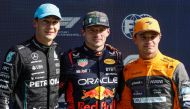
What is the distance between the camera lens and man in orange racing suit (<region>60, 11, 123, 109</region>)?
236 cm

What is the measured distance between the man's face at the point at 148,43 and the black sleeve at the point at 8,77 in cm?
81

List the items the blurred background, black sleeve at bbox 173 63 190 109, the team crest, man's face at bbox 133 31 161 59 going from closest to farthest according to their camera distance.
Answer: black sleeve at bbox 173 63 190 109, man's face at bbox 133 31 161 59, the team crest, the blurred background

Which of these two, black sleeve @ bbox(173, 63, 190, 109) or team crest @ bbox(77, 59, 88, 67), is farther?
team crest @ bbox(77, 59, 88, 67)

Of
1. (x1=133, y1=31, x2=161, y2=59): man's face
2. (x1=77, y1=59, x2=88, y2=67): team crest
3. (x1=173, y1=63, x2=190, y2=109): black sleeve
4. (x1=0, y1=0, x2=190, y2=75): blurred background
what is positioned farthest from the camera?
(x1=0, y1=0, x2=190, y2=75): blurred background

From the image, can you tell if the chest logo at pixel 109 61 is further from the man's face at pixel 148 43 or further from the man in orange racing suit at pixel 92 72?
the man's face at pixel 148 43

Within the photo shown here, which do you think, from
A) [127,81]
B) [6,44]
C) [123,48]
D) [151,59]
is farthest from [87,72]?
[6,44]

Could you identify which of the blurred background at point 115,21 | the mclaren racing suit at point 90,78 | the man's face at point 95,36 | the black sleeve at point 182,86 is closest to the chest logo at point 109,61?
the mclaren racing suit at point 90,78

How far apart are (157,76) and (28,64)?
0.84 meters

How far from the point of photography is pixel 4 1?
119 inches

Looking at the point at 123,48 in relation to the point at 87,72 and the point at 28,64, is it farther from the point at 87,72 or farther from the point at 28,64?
the point at 28,64

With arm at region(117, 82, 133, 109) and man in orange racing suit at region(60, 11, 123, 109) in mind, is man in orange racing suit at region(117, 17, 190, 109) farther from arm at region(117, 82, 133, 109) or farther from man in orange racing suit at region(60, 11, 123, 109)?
man in orange racing suit at region(60, 11, 123, 109)

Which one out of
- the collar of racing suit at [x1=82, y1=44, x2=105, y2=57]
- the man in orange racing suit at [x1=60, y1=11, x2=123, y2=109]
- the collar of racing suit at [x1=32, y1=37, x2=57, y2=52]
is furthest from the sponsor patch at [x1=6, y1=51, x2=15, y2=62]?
→ the collar of racing suit at [x1=82, y1=44, x2=105, y2=57]

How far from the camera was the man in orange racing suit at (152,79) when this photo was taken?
222 cm

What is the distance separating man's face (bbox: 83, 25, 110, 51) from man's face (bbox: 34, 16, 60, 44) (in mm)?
227
